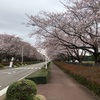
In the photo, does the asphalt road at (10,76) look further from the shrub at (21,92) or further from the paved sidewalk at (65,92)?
the shrub at (21,92)

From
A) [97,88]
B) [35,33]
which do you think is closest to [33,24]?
[35,33]

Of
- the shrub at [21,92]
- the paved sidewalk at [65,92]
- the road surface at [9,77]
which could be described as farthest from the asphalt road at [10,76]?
the shrub at [21,92]

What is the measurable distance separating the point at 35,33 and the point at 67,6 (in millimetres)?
5886

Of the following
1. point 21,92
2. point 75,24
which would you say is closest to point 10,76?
point 75,24

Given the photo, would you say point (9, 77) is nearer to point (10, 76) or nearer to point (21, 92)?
point (10, 76)

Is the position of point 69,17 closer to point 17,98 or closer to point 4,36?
point 17,98

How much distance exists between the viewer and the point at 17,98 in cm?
775

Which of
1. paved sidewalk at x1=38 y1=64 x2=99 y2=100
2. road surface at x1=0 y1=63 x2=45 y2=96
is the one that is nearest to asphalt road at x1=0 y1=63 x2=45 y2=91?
road surface at x1=0 y1=63 x2=45 y2=96

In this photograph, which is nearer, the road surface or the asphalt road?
the road surface

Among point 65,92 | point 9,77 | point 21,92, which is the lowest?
point 65,92

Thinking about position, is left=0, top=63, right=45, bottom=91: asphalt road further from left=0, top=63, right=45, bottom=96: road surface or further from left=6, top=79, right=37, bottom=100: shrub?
left=6, top=79, right=37, bottom=100: shrub

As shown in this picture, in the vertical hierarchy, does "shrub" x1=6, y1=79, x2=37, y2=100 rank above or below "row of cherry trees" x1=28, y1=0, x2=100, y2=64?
below

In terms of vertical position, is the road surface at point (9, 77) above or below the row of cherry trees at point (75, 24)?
below

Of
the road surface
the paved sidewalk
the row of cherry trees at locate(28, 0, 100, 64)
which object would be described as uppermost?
the row of cherry trees at locate(28, 0, 100, 64)
